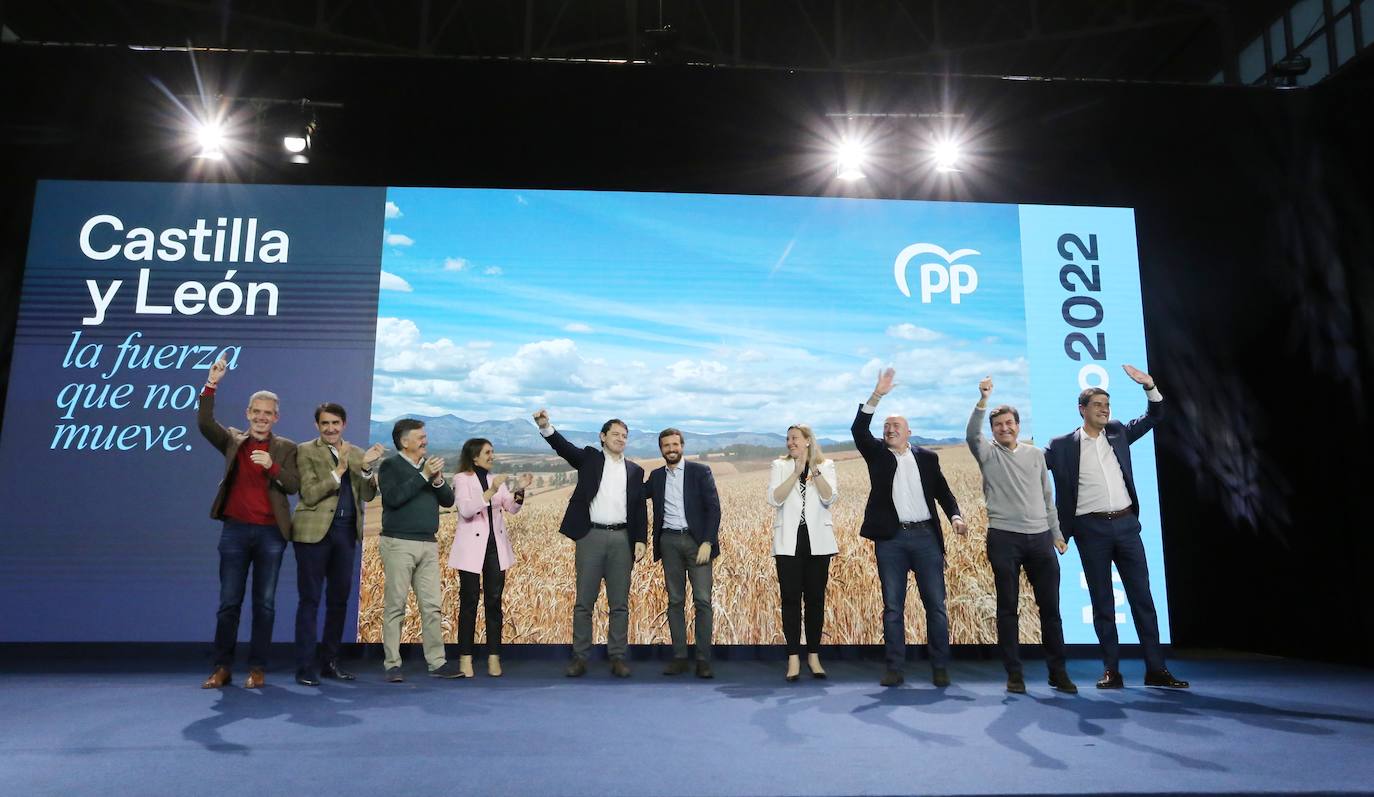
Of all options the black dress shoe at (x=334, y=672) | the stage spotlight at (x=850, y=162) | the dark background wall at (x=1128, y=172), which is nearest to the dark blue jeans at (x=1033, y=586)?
the dark background wall at (x=1128, y=172)

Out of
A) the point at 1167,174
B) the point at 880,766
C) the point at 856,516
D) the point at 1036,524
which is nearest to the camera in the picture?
the point at 880,766

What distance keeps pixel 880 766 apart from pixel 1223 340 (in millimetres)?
4732

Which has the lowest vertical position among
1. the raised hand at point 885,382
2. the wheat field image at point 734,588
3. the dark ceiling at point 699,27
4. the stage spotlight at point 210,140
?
the wheat field image at point 734,588

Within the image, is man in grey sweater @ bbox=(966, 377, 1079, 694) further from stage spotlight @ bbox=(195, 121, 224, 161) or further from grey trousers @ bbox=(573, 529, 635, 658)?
stage spotlight @ bbox=(195, 121, 224, 161)

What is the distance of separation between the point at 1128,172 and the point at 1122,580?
3.36 metres

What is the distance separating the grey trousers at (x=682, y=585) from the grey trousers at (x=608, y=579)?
23cm

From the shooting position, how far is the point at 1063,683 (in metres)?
3.85

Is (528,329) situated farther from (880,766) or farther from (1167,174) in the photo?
(1167,174)

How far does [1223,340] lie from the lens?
5715 millimetres

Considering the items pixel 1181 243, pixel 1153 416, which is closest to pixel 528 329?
pixel 1153 416

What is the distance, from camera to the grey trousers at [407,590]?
418 centimetres

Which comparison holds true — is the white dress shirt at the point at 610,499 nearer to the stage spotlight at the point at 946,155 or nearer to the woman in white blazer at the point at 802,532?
the woman in white blazer at the point at 802,532

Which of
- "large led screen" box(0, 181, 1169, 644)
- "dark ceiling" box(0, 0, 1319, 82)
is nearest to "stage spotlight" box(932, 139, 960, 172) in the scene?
"large led screen" box(0, 181, 1169, 644)

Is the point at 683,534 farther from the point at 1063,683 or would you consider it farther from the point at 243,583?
the point at 243,583
